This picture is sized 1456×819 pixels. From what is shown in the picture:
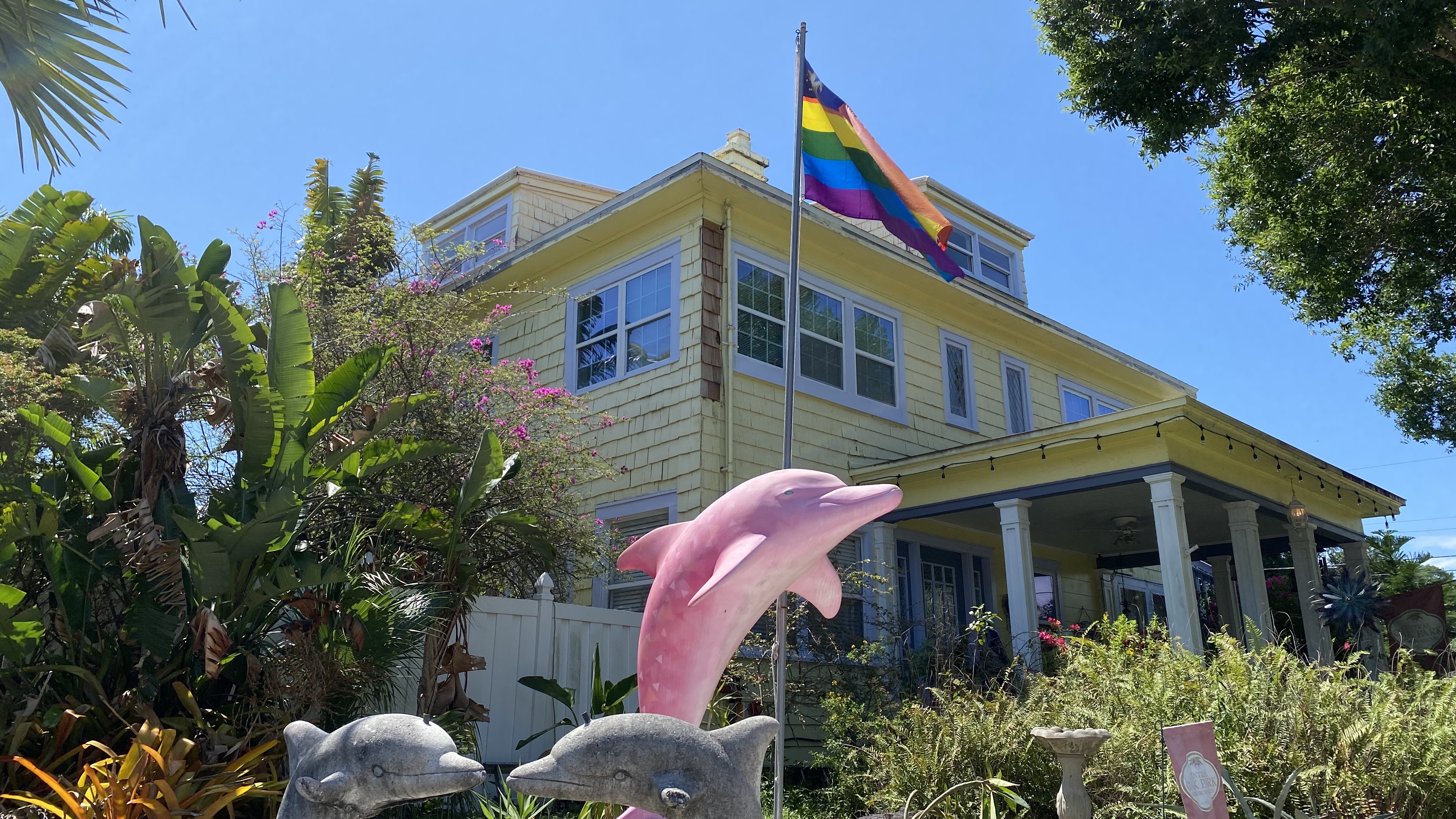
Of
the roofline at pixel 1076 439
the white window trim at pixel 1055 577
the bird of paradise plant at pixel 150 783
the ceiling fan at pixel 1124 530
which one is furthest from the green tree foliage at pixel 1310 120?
the bird of paradise plant at pixel 150 783

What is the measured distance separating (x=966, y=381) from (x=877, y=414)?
229 cm

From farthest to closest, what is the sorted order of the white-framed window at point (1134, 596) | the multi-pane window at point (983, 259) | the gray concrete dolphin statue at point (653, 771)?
the white-framed window at point (1134, 596) → the multi-pane window at point (983, 259) → the gray concrete dolphin statue at point (653, 771)

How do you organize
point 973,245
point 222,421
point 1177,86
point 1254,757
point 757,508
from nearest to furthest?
point 757,508, point 1254,757, point 222,421, point 1177,86, point 973,245

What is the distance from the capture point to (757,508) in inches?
194

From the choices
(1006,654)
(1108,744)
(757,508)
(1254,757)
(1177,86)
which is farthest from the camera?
(1006,654)

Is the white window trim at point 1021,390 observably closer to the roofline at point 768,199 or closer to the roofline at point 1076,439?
the roofline at point 768,199

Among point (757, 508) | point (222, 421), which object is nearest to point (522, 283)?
point (222, 421)

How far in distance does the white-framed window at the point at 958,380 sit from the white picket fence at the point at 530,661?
7089 mm

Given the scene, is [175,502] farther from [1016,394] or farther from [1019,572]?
[1016,394]

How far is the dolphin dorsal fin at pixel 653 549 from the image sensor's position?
5.39 metres

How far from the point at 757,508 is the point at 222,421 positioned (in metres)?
4.40

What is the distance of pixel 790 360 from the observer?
6902 mm

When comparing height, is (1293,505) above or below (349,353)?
below

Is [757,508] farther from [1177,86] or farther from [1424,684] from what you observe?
[1177,86]
